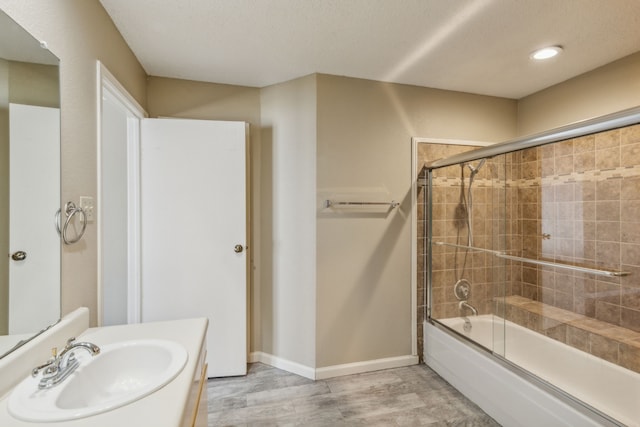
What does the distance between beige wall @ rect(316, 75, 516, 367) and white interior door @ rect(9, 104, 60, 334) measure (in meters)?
1.52

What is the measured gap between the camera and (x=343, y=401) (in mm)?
2018

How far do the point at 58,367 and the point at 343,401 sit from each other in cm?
167

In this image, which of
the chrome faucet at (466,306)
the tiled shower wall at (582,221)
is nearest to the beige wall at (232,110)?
the chrome faucet at (466,306)

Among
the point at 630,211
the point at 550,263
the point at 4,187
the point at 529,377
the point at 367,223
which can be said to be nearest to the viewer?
the point at 4,187

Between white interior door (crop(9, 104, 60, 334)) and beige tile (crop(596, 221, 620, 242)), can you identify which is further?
beige tile (crop(596, 221, 620, 242))

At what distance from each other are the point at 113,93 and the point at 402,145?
201 centimetres

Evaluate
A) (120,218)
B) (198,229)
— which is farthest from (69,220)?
(120,218)

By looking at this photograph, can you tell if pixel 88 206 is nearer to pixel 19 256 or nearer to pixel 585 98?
pixel 19 256

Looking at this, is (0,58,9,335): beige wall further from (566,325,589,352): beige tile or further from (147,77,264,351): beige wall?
(566,325,589,352): beige tile

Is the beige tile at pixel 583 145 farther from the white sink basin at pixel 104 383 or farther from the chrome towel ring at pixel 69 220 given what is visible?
the chrome towel ring at pixel 69 220

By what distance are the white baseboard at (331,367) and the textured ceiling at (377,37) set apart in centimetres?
224

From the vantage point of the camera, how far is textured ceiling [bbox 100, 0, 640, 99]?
5.08 ft

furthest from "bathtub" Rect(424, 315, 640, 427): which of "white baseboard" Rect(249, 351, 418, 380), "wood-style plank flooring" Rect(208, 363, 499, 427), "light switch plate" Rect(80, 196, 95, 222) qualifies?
"light switch plate" Rect(80, 196, 95, 222)

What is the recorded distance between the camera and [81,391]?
36.5 inches
